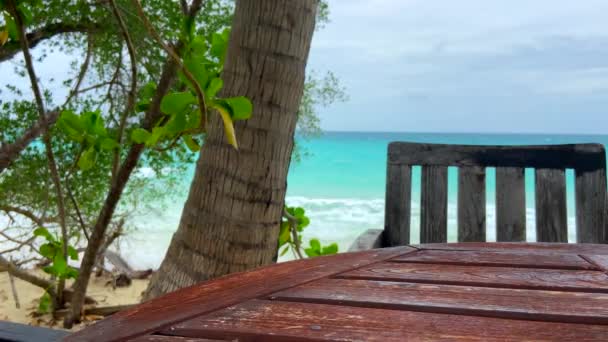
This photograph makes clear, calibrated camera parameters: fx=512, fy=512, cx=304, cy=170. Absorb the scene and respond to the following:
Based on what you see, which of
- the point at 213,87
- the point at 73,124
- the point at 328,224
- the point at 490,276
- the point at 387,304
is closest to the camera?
the point at 387,304

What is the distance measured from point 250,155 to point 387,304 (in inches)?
20.6

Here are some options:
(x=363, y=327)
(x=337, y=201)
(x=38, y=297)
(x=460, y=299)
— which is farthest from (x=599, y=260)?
(x=337, y=201)

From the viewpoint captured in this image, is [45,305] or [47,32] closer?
[47,32]

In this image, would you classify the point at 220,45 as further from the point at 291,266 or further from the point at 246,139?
the point at 291,266

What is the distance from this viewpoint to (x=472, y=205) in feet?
5.78

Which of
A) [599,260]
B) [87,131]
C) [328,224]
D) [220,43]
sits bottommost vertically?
[599,260]

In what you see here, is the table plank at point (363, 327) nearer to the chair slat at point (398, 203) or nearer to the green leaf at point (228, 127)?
the green leaf at point (228, 127)

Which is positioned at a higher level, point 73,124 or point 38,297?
point 73,124

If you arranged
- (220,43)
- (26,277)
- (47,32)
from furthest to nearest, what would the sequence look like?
1. (26,277)
2. (47,32)
3. (220,43)

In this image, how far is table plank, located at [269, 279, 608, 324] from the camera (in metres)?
0.64

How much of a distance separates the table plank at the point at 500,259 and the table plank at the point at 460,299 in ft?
0.54

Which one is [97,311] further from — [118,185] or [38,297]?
[118,185]

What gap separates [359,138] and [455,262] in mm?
46322

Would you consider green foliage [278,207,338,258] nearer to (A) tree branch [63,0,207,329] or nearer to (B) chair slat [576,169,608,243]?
(A) tree branch [63,0,207,329]
